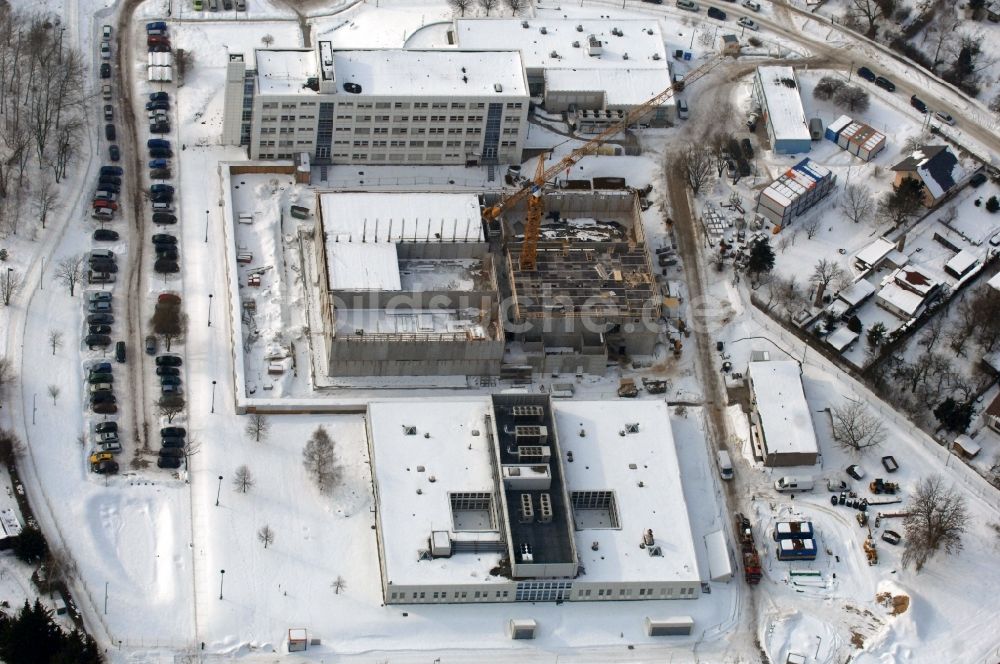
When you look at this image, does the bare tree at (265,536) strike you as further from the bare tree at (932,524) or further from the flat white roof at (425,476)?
the bare tree at (932,524)

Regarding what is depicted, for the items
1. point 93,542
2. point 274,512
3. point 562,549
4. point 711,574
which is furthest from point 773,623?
point 93,542

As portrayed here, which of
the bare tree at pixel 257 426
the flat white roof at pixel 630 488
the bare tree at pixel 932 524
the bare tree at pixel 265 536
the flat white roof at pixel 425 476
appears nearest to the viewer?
the flat white roof at pixel 425 476

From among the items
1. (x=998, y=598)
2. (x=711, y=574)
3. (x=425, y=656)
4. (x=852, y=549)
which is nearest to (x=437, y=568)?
(x=425, y=656)

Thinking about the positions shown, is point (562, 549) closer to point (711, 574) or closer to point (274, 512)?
point (711, 574)

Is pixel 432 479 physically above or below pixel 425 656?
above

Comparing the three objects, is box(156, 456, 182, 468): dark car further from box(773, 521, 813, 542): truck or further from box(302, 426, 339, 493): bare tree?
box(773, 521, 813, 542): truck

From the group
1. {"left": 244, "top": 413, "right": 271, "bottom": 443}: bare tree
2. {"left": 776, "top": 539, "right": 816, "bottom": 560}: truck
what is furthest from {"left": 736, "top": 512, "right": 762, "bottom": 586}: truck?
{"left": 244, "top": 413, "right": 271, "bottom": 443}: bare tree

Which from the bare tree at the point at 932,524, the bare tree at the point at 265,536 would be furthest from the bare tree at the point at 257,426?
the bare tree at the point at 932,524
